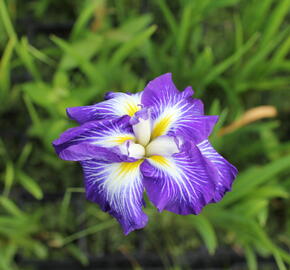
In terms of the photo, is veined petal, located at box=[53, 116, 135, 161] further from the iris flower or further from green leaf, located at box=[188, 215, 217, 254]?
green leaf, located at box=[188, 215, 217, 254]

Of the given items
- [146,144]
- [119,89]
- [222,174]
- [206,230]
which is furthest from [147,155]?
[119,89]

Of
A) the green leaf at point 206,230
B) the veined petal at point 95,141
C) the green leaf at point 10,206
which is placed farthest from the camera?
the green leaf at point 10,206

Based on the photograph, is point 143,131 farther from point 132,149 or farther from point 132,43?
point 132,43

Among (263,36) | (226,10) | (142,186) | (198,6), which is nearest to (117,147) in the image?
(142,186)

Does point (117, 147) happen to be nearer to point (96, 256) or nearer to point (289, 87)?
point (96, 256)

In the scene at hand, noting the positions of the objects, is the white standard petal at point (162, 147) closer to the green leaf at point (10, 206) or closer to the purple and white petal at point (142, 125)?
the purple and white petal at point (142, 125)

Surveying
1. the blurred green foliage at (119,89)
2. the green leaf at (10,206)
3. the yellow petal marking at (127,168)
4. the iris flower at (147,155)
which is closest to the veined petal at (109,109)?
the iris flower at (147,155)
